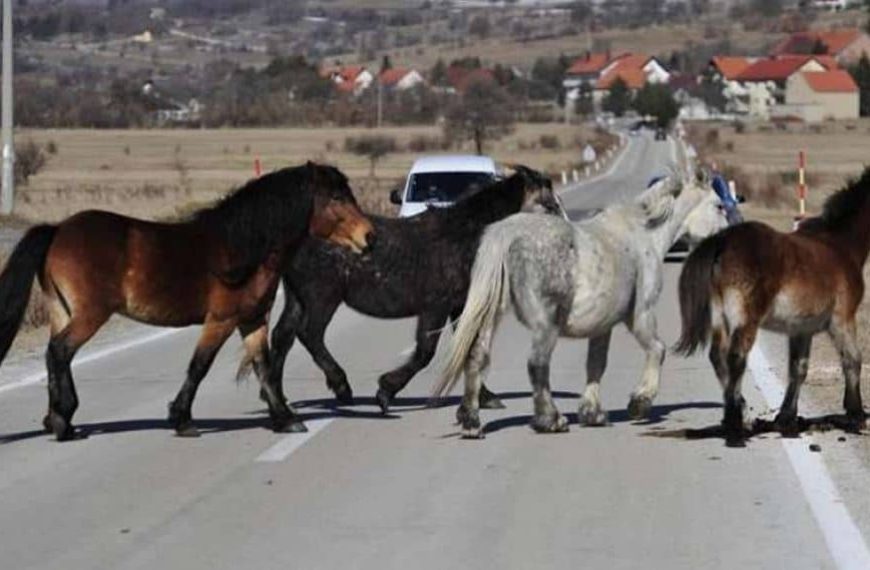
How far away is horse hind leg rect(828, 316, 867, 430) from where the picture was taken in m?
13.0

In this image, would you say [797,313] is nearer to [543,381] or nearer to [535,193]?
[543,381]

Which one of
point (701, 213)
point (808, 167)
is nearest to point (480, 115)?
point (808, 167)

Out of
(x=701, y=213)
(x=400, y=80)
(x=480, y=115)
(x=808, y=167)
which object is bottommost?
(x=400, y=80)

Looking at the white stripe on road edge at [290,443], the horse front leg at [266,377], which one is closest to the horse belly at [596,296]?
the white stripe on road edge at [290,443]

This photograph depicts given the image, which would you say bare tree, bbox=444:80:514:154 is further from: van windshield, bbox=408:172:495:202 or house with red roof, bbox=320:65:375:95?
van windshield, bbox=408:172:495:202

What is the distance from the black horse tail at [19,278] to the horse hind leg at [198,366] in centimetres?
118

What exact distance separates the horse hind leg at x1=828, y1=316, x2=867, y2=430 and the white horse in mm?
1082

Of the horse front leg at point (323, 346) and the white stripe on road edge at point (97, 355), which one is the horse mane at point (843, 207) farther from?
the white stripe on road edge at point (97, 355)

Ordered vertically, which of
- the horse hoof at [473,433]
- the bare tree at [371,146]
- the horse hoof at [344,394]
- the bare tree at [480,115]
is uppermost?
the horse hoof at [473,433]

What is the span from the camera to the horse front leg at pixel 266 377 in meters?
13.5

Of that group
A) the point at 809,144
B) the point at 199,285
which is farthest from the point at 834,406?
the point at 809,144

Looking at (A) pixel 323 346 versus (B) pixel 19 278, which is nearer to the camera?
(B) pixel 19 278

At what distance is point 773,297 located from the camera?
12594 millimetres

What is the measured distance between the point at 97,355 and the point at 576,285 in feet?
23.9
